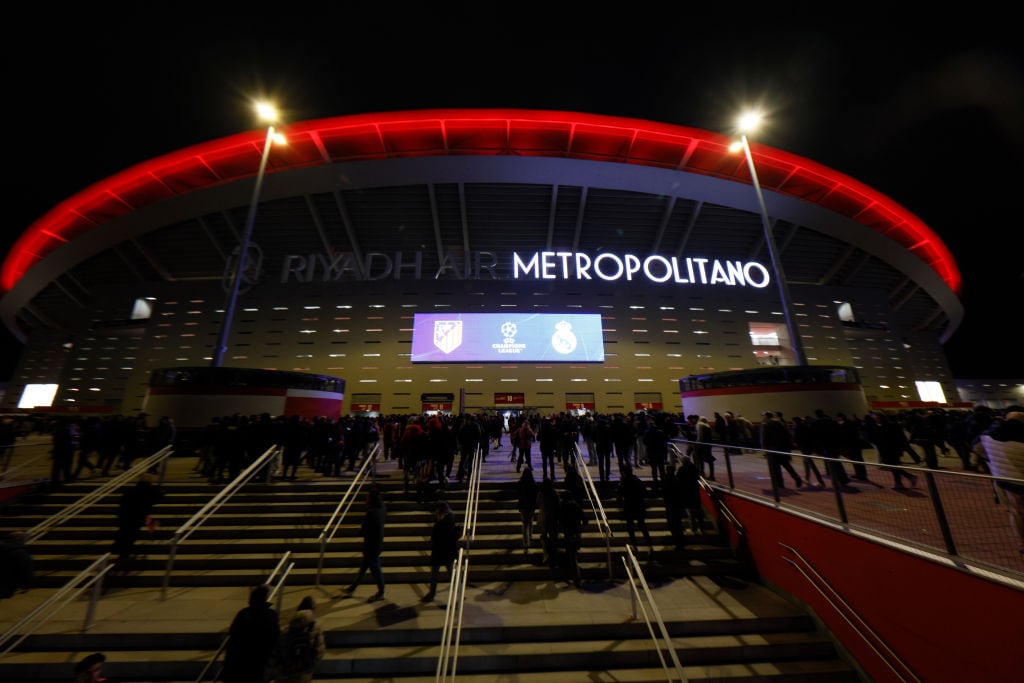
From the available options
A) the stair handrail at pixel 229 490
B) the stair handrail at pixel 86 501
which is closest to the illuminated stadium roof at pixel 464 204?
the stair handrail at pixel 229 490

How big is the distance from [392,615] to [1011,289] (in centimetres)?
6799

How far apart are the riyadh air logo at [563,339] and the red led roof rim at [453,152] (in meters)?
11.1

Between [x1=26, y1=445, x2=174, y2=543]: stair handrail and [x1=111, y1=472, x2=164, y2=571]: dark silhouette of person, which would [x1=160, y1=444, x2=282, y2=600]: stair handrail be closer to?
[x1=111, y1=472, x2=164, y2=571]: dark silhouette of person

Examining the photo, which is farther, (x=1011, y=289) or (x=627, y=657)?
(x=1011, y=289)

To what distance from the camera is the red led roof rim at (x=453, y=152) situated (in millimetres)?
21141

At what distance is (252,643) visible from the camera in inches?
118

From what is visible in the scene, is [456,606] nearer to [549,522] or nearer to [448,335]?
[549,522]

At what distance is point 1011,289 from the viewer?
130 feet

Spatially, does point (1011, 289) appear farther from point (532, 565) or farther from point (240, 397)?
point (240, 397)

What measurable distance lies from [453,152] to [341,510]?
21.5 m

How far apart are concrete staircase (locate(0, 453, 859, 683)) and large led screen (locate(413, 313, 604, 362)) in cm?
1707

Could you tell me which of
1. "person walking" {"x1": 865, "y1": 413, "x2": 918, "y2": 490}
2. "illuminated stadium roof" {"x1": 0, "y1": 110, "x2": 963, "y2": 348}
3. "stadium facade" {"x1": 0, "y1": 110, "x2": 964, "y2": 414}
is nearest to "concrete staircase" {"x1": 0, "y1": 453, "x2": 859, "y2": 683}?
"person walking" {"x1": 865, "y1": 413, "x2": 918, "y2": 490}

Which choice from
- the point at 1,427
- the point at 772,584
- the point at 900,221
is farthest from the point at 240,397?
the point at 900,221

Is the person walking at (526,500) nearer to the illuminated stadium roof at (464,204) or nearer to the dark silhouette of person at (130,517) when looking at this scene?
the dark silhouette of person at (130,517)
